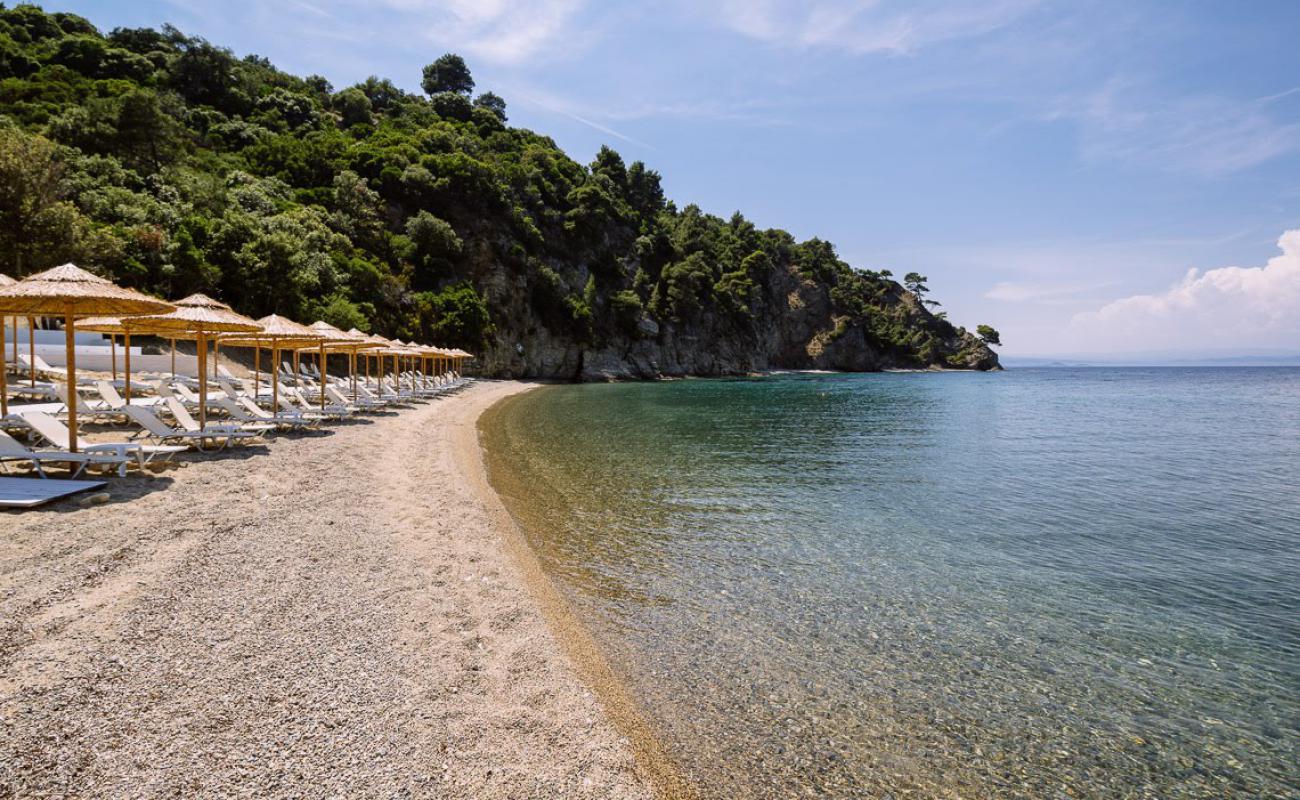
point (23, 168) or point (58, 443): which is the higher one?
point (23, 168)

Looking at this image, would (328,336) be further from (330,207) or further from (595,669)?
(330,207)

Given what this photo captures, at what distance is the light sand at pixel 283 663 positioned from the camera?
334 cm

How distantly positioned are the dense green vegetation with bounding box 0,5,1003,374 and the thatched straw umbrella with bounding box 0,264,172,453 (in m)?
22.3

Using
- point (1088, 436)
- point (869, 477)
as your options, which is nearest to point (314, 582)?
point (869, 477)

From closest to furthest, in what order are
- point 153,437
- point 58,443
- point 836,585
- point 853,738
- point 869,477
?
point 853,738 → point 836,585 → point 58,443 → point 153,437 → point 869,477

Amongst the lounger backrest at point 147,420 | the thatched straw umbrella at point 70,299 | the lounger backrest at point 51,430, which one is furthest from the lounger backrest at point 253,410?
the thatched straw umbrella at point 70,299

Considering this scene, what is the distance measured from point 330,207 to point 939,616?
171 feet

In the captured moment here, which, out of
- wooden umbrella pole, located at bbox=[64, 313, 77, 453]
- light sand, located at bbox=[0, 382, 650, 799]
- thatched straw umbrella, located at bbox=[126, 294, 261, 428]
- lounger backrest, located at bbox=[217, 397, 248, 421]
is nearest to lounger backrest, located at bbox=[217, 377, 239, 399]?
lounger backrest, located at bbox=[217, 397, 248, 421]

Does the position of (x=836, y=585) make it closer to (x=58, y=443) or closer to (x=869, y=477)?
(x=869, y=477)

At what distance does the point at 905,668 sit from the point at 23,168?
3514 cm

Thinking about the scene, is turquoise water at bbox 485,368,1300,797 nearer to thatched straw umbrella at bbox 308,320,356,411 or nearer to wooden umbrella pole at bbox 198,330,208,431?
wooden umbrella pole at bbox 198,330,208,431

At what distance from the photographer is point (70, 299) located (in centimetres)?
803

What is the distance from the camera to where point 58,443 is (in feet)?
29.1

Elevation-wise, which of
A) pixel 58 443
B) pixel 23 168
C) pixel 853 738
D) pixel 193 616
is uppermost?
pixel 23 168
